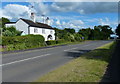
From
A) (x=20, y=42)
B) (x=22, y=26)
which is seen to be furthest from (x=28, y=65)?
(x=22, y=26)

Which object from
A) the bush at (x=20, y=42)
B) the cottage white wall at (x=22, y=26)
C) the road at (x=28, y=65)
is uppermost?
the cottage white wall at (x=22, y=26)

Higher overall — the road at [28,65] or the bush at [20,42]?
the bush at [20,42]

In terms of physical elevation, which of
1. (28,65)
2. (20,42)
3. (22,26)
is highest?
(22,26)

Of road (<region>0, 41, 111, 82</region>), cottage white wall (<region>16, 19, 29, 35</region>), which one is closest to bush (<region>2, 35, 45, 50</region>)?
road (<region>0, 41, 111, 82</region>)

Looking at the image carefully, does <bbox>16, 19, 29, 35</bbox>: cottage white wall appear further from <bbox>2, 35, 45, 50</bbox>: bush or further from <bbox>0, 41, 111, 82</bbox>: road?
<bbox>0, 41, 111, 82</bbox>: road

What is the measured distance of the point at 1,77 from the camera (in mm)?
8398

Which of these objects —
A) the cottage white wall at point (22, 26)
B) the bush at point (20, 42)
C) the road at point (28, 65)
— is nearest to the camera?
the road at point (28, 65)

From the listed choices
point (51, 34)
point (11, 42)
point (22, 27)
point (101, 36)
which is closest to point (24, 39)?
point (11, 42)

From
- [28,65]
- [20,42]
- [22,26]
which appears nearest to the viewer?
[28,65]

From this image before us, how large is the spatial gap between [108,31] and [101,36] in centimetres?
1548

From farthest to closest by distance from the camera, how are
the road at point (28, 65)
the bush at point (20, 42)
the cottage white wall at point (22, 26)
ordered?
the cottage white wall at point (22, 26) < the bush at point (20, 42) < the road at point (28, 65)

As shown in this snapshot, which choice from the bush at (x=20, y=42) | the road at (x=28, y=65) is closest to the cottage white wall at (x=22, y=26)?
the bush at (x=20, y=42)

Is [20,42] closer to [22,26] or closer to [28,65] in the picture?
[28,65]

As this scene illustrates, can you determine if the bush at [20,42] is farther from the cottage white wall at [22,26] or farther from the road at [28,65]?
the cottage white wall at [22,26]
